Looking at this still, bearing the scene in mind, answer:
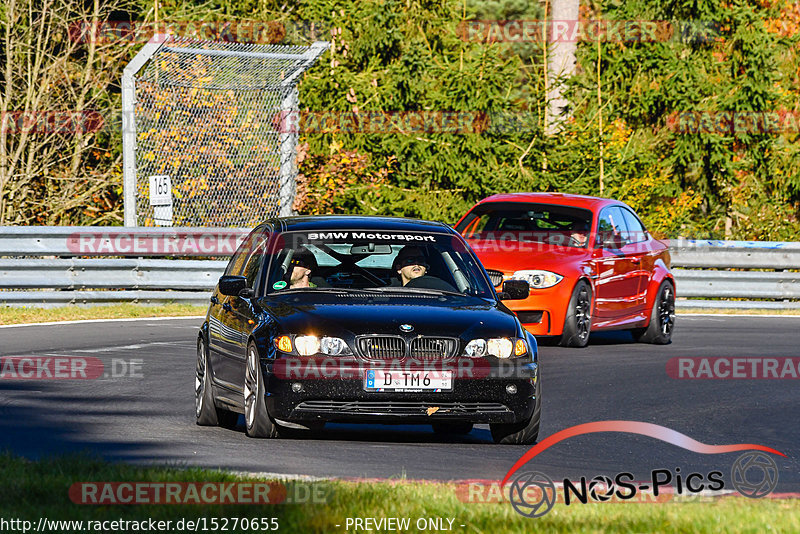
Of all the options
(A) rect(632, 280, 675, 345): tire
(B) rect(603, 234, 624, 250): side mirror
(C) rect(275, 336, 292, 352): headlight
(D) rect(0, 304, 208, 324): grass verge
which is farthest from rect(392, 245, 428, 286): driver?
(D) rect(0, 304, 208, 324): grass verge

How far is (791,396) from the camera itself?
13.8 m

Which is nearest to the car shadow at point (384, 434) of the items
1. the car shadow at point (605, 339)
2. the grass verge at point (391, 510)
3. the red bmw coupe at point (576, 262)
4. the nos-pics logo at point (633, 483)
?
the nos-pics logo at point (633, 483)

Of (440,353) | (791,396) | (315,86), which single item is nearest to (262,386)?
(440,353)

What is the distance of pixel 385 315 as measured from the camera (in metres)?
9.86

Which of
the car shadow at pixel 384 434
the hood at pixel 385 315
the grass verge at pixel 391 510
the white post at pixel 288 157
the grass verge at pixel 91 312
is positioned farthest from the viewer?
the white post at pixel 288 157

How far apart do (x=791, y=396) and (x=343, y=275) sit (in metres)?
4.89

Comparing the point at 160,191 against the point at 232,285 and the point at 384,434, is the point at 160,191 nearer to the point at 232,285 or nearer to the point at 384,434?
the point at 232,285

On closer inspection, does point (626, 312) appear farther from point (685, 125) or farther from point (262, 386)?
point (685, 125)

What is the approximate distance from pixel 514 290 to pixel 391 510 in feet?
14.5

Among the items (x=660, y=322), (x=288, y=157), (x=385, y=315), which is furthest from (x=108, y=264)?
(x=385, y=315)

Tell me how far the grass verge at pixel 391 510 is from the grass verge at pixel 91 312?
1213 cm

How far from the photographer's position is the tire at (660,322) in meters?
18.7

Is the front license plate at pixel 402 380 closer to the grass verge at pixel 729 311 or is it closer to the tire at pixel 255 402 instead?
the tire at pixel 255 402

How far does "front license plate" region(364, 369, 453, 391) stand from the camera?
31.3ft
